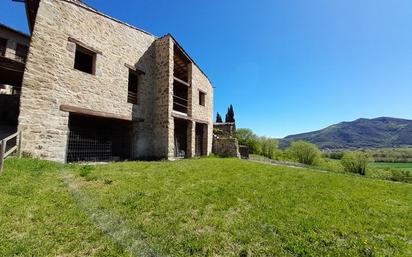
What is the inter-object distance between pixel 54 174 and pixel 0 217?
10.3 ft

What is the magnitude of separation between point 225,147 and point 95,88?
11912mm

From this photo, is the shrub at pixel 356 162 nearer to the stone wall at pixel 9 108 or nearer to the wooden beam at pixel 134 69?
the wooden beam at pixel 134 69

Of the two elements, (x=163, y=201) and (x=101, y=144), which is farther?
(x=101, y=144)

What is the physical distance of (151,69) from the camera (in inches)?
591

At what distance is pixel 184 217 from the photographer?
14.8ft

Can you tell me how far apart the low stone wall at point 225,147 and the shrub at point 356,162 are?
26.8m

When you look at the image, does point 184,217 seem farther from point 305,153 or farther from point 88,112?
point 305,153

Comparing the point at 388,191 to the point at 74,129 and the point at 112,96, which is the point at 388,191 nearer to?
the point at 112,96

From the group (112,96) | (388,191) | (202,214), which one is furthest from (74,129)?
(388,191)

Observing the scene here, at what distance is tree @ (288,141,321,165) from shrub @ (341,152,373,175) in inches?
249

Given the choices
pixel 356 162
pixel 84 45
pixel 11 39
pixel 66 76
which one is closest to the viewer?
pixel 66 76

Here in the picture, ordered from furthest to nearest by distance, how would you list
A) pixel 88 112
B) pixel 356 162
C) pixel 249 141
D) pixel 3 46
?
pixel 249 141, pixel 356 162, pixel 3 46, pixel 88 112

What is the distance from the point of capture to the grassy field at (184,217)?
347 centimetres

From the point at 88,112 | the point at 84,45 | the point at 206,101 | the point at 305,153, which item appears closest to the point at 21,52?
the point at 84,45
